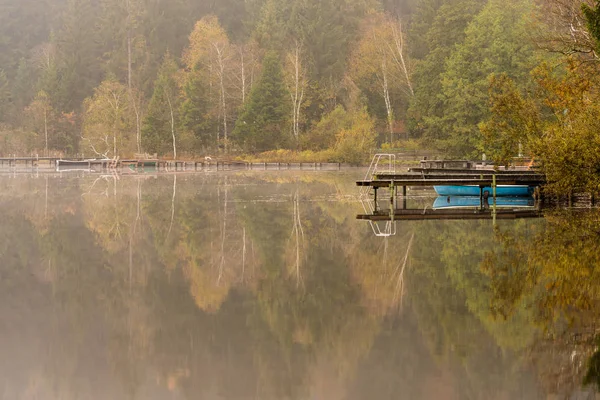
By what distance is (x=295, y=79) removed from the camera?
82375 millimetres

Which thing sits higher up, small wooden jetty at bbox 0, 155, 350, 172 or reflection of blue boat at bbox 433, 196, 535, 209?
small wooden jetty at bbox 0, 155, 350, 172

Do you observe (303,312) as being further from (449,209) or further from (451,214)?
(449,209)

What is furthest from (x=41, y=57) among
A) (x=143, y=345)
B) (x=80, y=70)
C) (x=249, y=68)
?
(x=143, y=345)

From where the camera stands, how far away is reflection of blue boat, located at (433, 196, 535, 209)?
30.4 metres

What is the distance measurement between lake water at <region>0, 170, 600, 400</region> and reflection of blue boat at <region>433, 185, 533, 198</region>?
430 inches

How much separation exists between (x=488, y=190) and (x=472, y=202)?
1534mm

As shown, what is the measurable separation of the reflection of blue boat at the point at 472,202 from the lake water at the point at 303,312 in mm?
6815

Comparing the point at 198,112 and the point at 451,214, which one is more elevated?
the point at 198,112

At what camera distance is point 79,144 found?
100125 mm

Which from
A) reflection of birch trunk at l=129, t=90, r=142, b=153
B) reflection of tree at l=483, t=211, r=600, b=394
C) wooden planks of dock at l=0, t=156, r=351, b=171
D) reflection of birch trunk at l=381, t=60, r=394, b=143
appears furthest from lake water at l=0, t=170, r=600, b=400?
reflection of birch trunk at l=129, t=90, r=142, b=153

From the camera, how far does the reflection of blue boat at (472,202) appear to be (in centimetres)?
3044

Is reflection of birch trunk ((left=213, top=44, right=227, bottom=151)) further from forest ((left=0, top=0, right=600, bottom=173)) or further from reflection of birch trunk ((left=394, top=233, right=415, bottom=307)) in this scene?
reflection of birch trunk ((left=394, top=233, right=415, bottom=307))

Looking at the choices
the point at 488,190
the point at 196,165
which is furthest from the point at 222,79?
the point at 488,190

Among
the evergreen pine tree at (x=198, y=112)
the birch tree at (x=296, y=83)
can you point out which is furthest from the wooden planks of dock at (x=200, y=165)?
the evergreen pine tree at (x=198, y=112)
